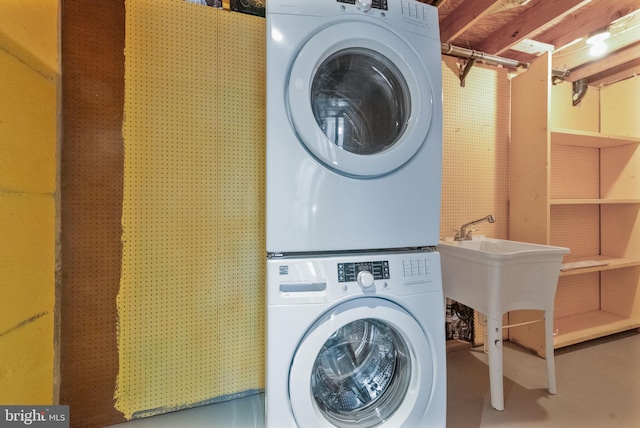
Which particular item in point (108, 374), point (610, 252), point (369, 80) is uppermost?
point (369, 80)

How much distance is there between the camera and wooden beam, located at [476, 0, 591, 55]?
1.57 meters

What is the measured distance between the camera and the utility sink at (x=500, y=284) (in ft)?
4.70

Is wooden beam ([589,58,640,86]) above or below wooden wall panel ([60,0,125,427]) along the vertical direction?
above

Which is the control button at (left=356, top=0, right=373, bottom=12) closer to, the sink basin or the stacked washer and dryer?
the stacked washer and dryer

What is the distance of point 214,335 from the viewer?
149cm

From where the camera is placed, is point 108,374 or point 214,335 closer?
point 108,374

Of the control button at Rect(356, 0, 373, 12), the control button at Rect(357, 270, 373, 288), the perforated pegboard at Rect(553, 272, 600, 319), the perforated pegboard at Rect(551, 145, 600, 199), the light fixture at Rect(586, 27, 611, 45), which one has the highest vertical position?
the light fixture at Rect(586, 27, 611, 45)

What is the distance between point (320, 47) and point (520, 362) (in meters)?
2.22

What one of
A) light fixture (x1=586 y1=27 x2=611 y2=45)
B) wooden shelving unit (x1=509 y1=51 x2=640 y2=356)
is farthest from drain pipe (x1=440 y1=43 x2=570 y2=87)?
light fixture (x1=586 y1=27 x2=611 y2=45)

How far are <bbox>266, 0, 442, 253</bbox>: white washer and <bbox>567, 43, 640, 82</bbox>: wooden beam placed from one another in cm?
193

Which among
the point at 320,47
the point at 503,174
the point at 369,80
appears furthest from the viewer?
the point at 503,174

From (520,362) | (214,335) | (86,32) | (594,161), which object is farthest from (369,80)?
(594,161)

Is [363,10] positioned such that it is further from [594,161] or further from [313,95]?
[594,161]

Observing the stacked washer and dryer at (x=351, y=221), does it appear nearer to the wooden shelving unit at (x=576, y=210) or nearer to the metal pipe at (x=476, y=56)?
the metal pipe at (x=476, y=56)
